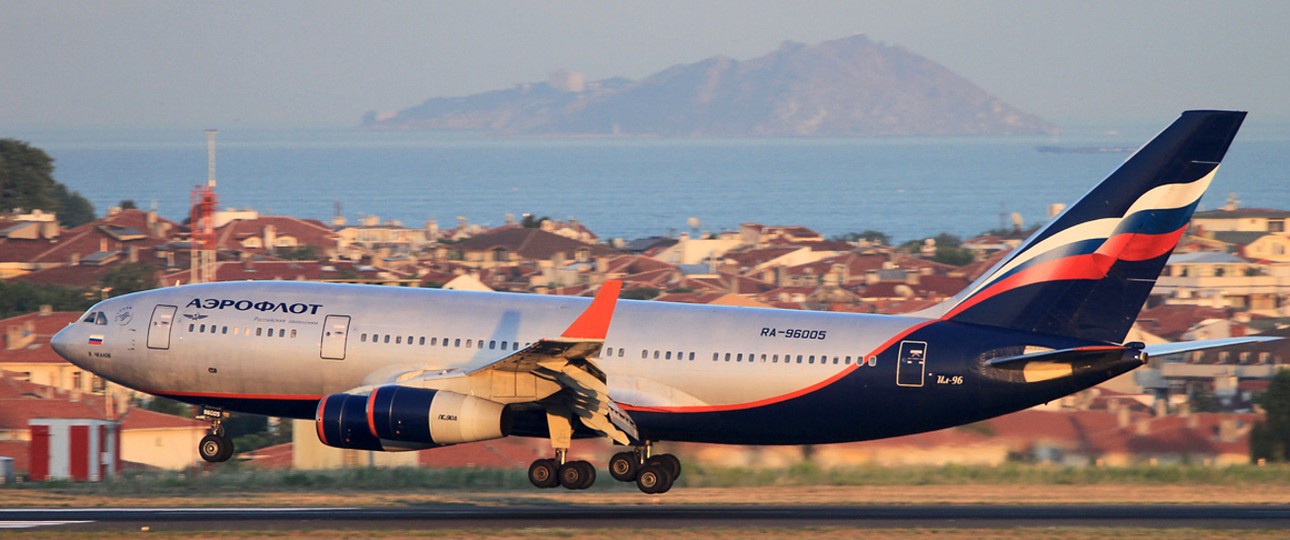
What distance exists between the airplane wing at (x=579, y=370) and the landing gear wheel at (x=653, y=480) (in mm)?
719

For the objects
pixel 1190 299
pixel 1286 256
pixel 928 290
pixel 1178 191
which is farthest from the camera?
pixel 1286 256

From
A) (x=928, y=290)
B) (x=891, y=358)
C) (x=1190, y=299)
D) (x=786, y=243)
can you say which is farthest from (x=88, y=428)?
(x=786, y=243)

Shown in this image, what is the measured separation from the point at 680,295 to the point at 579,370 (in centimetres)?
5837

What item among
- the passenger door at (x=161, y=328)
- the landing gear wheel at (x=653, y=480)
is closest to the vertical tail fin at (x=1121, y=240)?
the landing gear wheel at (x=653, y=480)

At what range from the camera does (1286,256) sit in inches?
5315

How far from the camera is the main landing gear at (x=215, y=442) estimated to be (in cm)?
3447

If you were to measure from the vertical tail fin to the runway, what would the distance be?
3563 mm

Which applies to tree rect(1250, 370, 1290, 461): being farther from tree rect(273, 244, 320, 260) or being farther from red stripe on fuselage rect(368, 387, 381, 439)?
tree rect(273, 244, 320, 260)

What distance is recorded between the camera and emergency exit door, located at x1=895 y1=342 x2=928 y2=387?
31.1 metres

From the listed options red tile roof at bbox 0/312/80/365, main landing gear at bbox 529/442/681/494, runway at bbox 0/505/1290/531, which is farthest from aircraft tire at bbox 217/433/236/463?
red tile roof at bbox 0/312/80/365

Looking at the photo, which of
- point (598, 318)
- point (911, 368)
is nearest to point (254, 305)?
point (598, 318)

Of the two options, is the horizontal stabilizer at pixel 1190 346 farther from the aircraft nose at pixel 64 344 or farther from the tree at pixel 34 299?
the tree at pixel 34 299

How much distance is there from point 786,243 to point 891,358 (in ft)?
442

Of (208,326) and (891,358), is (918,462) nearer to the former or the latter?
(891,358)
